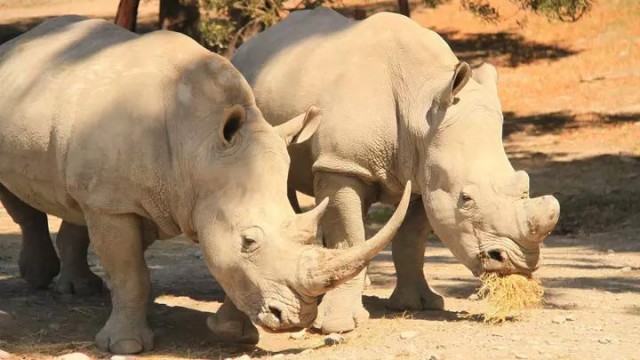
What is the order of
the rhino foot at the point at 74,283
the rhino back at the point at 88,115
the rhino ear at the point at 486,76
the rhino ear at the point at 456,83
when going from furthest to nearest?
the rhino foot at the point at 74,283 → the rhino ear at the point at 486,76 → the rhino ear at the point at 456,83 → the rhino back at the point at 88,115

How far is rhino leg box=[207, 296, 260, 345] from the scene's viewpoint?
9.05m

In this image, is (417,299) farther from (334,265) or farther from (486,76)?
(334,265)

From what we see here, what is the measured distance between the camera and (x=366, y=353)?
28.1 ft

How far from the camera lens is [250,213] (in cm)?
831

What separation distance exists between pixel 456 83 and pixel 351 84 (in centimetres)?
73

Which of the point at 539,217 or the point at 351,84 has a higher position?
the point at 351,84

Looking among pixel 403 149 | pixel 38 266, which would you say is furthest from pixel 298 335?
pixel 38 266

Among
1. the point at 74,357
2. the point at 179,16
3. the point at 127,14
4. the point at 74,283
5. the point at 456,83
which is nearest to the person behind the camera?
the point at 74,357

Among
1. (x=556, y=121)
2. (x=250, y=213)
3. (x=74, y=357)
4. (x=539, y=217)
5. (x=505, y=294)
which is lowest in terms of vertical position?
(x=556, y=121)

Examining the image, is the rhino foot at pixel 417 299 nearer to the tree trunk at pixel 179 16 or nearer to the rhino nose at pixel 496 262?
the rhino nose at pixel 496 262

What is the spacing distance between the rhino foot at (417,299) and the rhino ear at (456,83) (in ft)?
5.09

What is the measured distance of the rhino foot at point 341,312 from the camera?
944 centimetres

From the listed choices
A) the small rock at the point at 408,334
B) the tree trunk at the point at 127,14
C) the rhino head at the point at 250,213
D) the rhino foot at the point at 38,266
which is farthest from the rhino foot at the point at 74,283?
the tree trunk at the point at 127,14

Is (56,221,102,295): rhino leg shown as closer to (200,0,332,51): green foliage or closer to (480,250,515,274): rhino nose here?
(480,250,515,274): rhino nose
